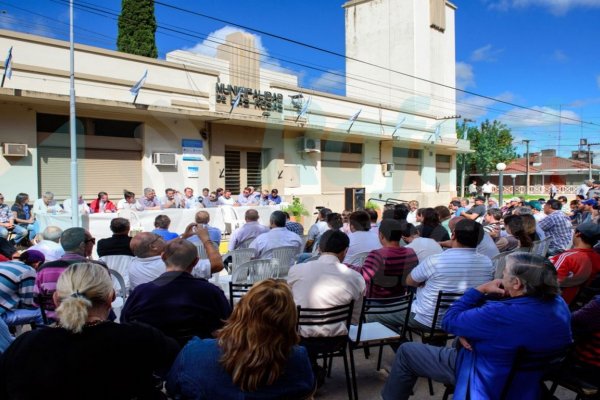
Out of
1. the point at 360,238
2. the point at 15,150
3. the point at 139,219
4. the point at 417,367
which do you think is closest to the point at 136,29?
the point at 15,150

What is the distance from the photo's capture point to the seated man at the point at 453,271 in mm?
3672

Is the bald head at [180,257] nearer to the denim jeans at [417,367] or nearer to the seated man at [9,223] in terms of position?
the denim jeans at [417,367]

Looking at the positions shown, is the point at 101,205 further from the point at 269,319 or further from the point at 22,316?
the point at 269,319

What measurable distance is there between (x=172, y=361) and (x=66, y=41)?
1164 cm

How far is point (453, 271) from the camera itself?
367cm

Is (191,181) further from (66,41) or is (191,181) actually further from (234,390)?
(234,390)

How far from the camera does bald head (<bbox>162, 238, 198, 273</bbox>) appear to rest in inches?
121

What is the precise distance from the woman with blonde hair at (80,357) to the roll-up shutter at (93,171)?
35.8 ft

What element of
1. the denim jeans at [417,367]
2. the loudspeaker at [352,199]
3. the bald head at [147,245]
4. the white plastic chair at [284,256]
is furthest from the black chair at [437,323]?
the loudspeaker at [352,199]

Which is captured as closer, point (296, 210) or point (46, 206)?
point (46, 206)

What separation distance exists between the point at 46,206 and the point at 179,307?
918 centimetres

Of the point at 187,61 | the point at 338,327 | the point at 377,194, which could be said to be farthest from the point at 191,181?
the point at 338,327

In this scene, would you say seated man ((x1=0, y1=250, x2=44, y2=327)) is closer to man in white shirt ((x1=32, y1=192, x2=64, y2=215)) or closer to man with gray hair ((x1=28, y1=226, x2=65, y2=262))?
man with gray hair ((x1=28, y1=226, x2=65, y2=262))

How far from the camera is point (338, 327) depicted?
3.29 metres
